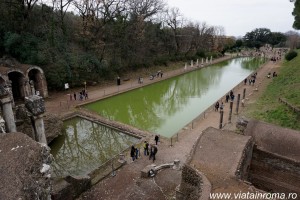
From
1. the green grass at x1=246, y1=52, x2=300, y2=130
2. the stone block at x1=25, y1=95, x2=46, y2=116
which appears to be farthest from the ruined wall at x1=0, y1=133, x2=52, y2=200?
the green grass at x1=246, y1=52, x2=300, y2=130

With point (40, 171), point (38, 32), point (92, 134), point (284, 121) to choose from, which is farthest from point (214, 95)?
point (40, 171)

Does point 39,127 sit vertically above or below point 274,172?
above

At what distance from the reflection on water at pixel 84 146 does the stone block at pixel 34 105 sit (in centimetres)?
390

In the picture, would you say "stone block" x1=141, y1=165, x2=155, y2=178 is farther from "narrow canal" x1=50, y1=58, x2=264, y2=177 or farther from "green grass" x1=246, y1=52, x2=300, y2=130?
"green grass" x1=246, y1=52, x2=300, y2=130

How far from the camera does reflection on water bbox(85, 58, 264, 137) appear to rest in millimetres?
20156

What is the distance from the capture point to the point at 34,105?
34.6 ft

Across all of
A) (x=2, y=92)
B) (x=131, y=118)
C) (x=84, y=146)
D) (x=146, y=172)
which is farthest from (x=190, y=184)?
(x=131, y=118)

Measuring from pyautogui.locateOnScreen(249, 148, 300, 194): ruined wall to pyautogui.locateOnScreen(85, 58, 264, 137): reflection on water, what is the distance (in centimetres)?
789

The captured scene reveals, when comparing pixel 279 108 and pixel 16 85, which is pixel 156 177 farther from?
pixel 16 85

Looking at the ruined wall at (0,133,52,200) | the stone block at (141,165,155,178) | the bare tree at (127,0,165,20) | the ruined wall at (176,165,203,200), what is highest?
the bare tree at (127,0,165,20)

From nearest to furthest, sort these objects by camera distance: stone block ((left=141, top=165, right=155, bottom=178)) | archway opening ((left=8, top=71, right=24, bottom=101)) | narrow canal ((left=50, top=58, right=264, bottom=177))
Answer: stone block ((left=141, top=165, right=155, bottom=178)) → narrow canal ((left=50, top=58, right=264, bottom=177)) → archway opening ((left=8, top=71, right=24, bottom=101))

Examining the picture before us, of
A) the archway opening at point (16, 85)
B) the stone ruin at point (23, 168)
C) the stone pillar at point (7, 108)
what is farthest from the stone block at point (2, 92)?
the archway opening at point (16, 85)

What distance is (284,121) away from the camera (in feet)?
52.6

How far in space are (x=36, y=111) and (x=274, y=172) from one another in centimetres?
1023
